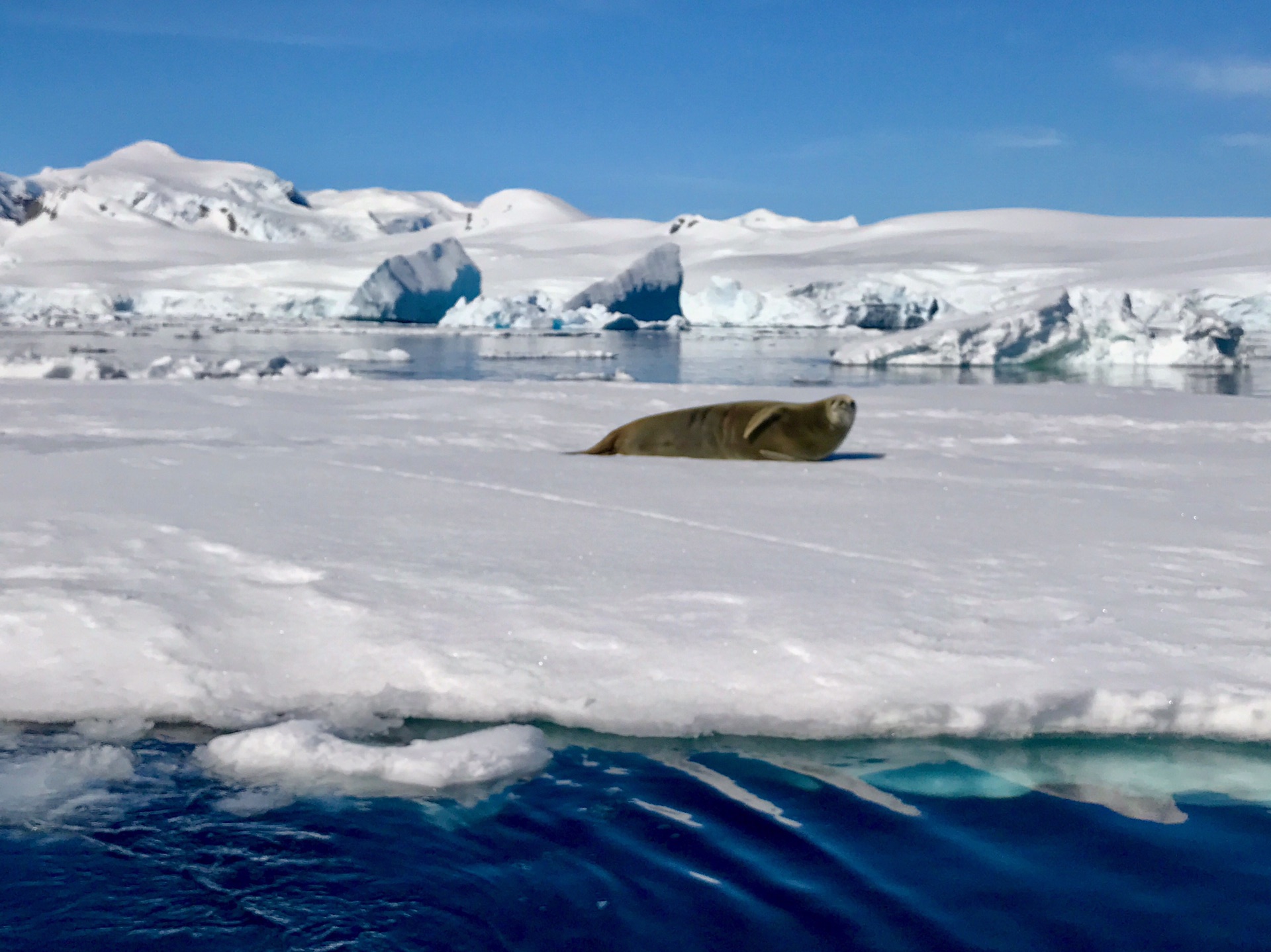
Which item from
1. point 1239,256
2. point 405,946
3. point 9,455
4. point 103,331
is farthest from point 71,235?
point 405,946

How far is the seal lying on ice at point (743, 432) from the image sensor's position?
510 cm

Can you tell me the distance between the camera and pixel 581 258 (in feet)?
170

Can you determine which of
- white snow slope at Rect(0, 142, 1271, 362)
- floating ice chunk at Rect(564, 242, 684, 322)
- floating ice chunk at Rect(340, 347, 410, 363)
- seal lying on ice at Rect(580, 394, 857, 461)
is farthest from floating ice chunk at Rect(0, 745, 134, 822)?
floating ice chunk at Rect(564, 242, 684, 322)

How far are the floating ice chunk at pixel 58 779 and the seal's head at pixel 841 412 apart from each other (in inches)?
141

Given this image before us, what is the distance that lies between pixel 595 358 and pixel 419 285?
51.3 ft

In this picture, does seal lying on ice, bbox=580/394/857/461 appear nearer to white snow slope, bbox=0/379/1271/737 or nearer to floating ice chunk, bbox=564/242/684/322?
white snow slope, bbox=0/379/1271/737

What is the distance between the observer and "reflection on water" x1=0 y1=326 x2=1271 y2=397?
13008 mm

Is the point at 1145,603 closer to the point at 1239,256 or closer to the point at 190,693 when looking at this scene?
the point at 190,693

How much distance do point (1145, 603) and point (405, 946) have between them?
1759mm

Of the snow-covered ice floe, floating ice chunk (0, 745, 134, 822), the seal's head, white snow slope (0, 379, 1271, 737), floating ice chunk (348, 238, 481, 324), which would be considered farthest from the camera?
floating ice chunk (348, 238, 481, 324)

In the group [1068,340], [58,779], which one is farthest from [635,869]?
[1068,340]

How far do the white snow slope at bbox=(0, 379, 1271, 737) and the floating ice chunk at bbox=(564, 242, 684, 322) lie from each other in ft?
92.5

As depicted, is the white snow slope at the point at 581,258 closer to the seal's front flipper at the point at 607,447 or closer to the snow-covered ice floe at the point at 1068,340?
the snow-covered ice floe at the point at 1068,340

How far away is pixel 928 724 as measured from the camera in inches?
79.4
